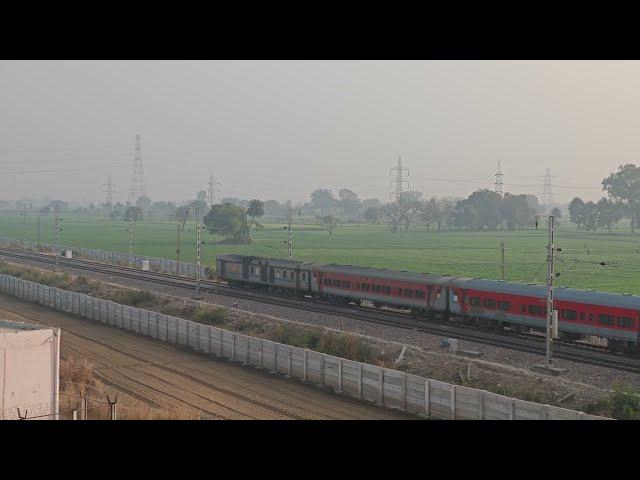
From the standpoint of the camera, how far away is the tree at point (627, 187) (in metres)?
155

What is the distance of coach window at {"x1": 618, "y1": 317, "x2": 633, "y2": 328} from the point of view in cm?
3033

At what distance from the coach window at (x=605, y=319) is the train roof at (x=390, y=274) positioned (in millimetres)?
9603

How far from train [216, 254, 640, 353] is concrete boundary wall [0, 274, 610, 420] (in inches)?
437

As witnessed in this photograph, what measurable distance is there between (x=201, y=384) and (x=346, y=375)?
5637mm

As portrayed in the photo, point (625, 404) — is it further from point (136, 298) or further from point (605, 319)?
point (136, 298)

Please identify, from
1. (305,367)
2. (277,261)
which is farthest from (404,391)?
(277,261)

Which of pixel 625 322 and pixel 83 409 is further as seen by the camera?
pixel 625 322

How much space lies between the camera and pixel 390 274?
42.9m
